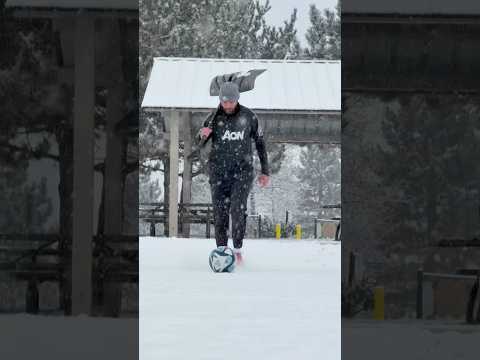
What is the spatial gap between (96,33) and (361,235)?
3.67 ft

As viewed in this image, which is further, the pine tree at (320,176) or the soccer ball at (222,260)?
the pine tree at (320,176)

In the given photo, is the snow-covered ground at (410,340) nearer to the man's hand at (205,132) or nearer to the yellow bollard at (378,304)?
the yellow bollard at (378,304)

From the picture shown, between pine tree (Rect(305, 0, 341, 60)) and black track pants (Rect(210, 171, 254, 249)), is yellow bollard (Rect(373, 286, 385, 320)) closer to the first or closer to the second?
black track pants (Rect(210, 171, 254, 249))

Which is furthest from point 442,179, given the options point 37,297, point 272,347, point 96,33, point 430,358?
point 37,297

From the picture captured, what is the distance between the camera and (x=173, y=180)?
38.4ft

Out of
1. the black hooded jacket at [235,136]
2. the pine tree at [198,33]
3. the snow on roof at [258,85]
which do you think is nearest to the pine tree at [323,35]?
the pine tree at [198,33]

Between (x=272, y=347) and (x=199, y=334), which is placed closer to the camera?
(x=272, y=347)

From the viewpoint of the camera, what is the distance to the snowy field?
3066 mm

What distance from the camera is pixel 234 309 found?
4.03 metres

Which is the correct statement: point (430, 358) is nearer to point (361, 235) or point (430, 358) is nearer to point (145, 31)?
point (361, 235)

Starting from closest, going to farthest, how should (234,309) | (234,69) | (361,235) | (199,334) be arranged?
(361,235) < (199,334) < (234,309) < (234,69)

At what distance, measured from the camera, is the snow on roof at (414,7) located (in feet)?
8.37

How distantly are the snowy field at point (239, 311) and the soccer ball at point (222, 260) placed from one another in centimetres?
7

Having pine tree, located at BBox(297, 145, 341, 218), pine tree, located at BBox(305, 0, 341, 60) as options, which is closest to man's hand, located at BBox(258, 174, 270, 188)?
pine tree, located at BBox(305, 0, 341, 60)
